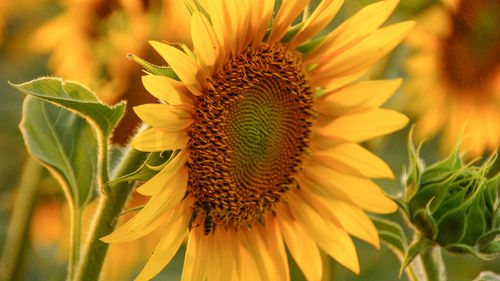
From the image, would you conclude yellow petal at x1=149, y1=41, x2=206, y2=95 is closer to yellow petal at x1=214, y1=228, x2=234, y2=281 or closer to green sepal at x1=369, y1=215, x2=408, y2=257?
yellow petal at x1=214, y1=228, x2=234, y2=281

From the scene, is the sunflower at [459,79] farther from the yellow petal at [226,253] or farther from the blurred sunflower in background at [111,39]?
the yellow petal at [226,253]

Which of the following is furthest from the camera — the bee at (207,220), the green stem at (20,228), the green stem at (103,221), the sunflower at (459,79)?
the sunflower at (459,79)

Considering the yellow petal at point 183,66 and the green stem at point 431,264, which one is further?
the green stem at point 431,264

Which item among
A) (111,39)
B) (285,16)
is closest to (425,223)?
(285,16)

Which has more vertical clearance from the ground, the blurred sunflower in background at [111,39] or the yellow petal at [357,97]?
the blurred sunflower in background at [111,39]

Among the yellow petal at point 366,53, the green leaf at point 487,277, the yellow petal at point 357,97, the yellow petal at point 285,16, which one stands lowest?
the green leaf at point 487,277

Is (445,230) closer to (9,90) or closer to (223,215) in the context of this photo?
(223,215)

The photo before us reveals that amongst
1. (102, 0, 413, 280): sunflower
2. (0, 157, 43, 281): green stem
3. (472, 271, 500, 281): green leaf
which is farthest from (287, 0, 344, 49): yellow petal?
(0, 157, 43, 281): green stem

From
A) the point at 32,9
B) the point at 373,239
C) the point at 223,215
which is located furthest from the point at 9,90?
the point at 373,239

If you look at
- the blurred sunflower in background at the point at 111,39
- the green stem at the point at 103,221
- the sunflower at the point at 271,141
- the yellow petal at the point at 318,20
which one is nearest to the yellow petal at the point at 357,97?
the sunflower at the point at 271,141
